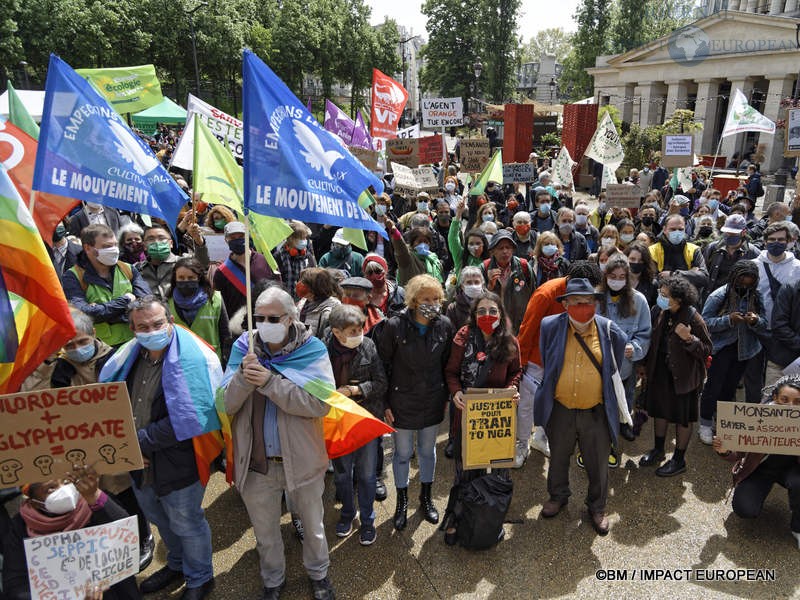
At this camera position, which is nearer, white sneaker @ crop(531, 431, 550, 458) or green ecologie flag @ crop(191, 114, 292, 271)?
green ecologie flag @ crop(191, 114, 292, 271)

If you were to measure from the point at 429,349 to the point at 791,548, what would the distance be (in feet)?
9.84

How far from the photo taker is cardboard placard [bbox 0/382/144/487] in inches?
106

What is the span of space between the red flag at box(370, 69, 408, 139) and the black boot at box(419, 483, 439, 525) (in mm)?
9293

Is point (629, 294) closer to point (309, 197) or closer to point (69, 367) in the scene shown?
point (309, 197)

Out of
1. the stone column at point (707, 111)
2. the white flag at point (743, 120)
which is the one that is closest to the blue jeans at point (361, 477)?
the white flag at point (743, 120)

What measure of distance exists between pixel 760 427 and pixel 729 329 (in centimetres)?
182

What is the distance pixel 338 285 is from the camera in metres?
4.49

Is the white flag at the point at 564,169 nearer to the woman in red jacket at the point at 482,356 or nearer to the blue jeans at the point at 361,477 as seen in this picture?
the woman in red jacket at the point at 482,356

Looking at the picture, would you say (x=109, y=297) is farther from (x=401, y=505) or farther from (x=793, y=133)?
(x=793, y=133)

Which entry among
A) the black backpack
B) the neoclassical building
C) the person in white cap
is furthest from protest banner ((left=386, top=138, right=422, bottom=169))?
the neoclassical building

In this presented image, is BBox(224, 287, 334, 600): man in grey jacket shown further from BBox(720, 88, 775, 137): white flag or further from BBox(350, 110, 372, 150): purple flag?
BBox(720, 88, 775, 137): white flag

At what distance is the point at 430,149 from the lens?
12789mm

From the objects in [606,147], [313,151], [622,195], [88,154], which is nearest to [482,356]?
[313,151]

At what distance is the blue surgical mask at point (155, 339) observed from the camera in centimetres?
318
